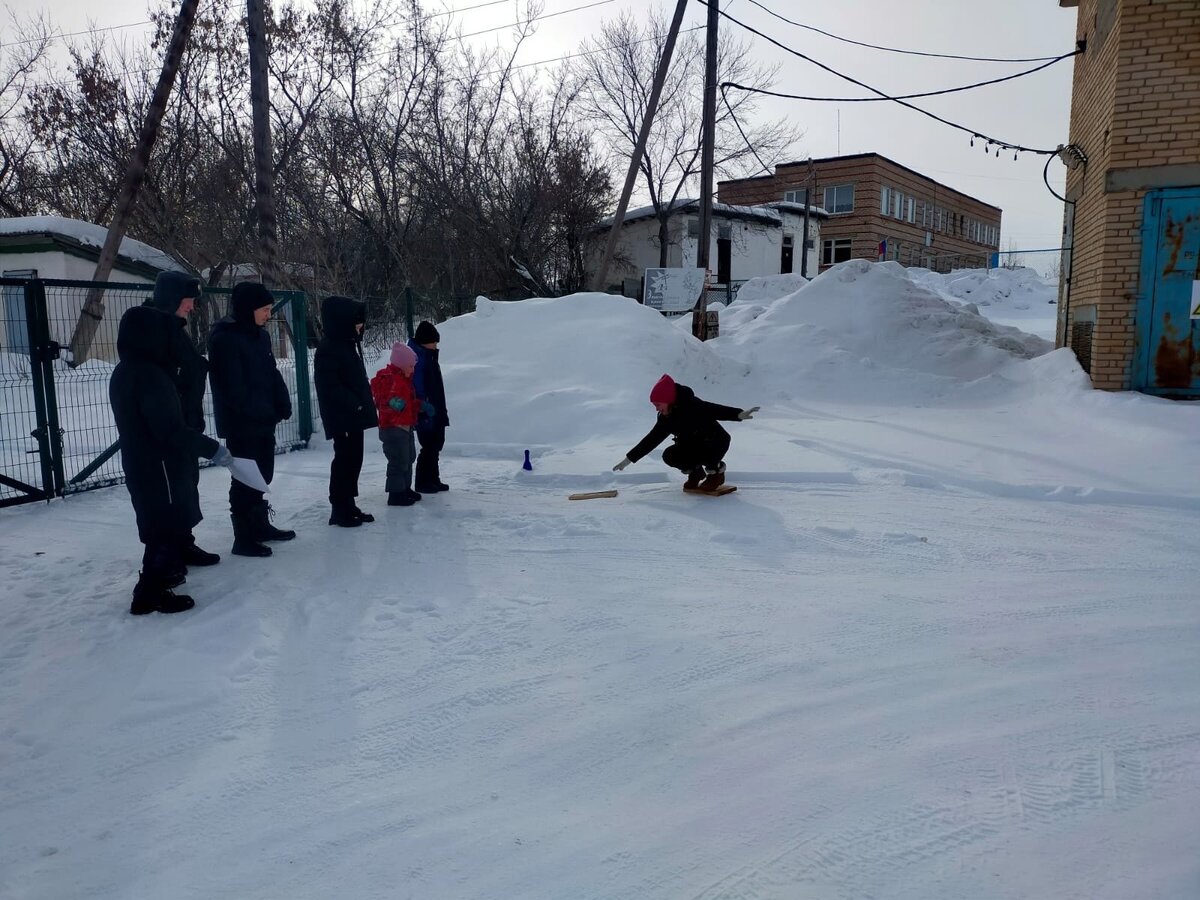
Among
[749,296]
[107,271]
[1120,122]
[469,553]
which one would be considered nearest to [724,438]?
[469,553]

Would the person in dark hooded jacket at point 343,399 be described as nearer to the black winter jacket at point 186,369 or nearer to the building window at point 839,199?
the black winter jacket at point 186,369

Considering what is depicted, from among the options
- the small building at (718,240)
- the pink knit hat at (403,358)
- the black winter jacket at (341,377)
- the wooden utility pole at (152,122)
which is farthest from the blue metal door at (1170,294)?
the small building at (718,240)

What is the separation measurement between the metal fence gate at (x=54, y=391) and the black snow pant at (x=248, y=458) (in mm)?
2041

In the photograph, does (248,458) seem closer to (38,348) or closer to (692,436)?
(38,348)

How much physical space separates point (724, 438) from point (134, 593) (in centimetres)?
426

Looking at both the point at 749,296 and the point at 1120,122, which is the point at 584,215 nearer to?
the point at 749,296

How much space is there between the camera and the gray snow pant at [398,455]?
6.45 metres

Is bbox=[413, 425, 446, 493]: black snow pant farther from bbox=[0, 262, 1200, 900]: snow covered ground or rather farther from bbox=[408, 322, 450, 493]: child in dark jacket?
bbox=[0, 262, 1200, 900]: snow covered ground

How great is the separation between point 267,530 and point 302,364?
4.51 meters

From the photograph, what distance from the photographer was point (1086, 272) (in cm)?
1071

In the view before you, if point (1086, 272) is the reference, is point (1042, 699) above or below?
below

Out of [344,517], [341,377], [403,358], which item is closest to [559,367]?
[403,358]

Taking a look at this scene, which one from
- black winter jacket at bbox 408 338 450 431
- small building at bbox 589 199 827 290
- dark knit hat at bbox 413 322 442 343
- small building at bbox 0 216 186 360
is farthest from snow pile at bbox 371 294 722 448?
small building at bbox 589 199 827 290

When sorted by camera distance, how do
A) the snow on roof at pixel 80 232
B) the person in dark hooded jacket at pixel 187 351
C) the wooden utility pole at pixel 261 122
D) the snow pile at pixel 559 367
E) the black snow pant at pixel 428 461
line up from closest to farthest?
the person in dark hooded jacket at pixel 187 351
the black snow pant at pixel 428 461
the snow pile at pixel 559 367
the wooden utility pole at pixel 261 122
the snow on roof at pixel 80 232
